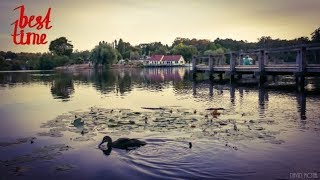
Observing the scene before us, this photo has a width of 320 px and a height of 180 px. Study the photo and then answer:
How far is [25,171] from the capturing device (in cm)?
1328

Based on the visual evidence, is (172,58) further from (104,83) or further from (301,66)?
(301,66)

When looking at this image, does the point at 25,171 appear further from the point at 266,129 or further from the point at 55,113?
the point at 55,113

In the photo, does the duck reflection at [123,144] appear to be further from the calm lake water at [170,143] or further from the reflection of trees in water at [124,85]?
the reflection of trees in water at [124,85]

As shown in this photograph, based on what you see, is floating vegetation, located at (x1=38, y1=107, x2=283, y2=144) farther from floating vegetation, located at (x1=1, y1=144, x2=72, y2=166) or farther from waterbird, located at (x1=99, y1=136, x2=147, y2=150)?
waterbird, located at (x1=99, y1=136, x2=147, y2=150)

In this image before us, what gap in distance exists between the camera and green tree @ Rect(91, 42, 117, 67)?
15962cm

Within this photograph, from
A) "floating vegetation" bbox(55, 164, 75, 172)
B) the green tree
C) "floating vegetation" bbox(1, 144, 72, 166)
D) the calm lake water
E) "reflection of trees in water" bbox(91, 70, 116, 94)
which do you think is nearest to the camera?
the calm lake water

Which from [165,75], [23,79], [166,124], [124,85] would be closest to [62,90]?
[124,85]

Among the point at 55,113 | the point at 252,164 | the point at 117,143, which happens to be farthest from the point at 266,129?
the point at 55,113

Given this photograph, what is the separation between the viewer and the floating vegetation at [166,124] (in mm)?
18016

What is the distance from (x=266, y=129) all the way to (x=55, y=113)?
53.1 ft

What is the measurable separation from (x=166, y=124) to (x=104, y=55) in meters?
143

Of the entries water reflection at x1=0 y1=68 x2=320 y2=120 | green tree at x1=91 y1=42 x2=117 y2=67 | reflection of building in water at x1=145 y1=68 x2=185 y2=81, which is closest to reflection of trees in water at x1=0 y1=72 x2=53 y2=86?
water reflection at x1=0 y1=68 x2=320 y2=120

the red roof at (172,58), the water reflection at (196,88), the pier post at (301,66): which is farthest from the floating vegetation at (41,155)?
the red roof at (172,58)

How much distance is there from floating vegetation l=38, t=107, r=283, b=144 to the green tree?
446 feet
